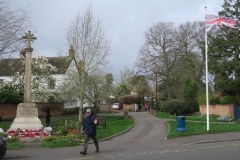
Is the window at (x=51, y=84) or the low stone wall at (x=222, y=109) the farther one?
the window at (x=51, y=84)

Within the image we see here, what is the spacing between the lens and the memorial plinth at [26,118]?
63.5ft

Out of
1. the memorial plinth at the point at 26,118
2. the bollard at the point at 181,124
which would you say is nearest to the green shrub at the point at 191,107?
the bollard at the point at 181,124

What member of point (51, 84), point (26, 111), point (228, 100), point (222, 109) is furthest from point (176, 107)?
point (26, 111)

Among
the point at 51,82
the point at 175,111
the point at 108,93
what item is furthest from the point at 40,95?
the point at 175,111

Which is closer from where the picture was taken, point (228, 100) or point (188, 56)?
point (228, 100)

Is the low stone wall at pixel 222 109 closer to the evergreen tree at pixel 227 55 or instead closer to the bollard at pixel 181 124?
the evergreen tree at pixel 227 55

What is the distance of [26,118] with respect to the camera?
1958 cm

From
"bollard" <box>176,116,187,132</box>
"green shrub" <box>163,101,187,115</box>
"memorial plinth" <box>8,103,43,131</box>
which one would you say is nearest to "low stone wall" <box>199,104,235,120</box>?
"green shrub" <box>163,101,187,115</box>

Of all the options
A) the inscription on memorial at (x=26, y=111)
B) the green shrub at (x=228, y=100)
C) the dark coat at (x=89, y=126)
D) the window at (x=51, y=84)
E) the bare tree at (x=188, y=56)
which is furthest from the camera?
the bare tree at (x=188, y=56)

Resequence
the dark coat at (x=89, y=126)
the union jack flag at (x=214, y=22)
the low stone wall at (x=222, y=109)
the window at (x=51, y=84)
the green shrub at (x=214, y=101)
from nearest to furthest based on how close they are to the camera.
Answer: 1. the dark coat at (x=89, y=126)
2. the union jack flag at (x=214, y=22)
3. the low stone wall at (x=222, y=109)
4. the green shrub at (x=214, y=101)
5. the window at (x=51, y=84)

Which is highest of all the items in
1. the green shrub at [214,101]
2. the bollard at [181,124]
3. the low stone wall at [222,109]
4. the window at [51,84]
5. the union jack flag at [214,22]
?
the union jack flag at [214,22]

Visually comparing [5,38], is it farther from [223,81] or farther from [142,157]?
[223,81]

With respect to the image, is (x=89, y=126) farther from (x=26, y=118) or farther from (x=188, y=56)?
(x=188, y=56)

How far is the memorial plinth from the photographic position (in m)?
19.3
